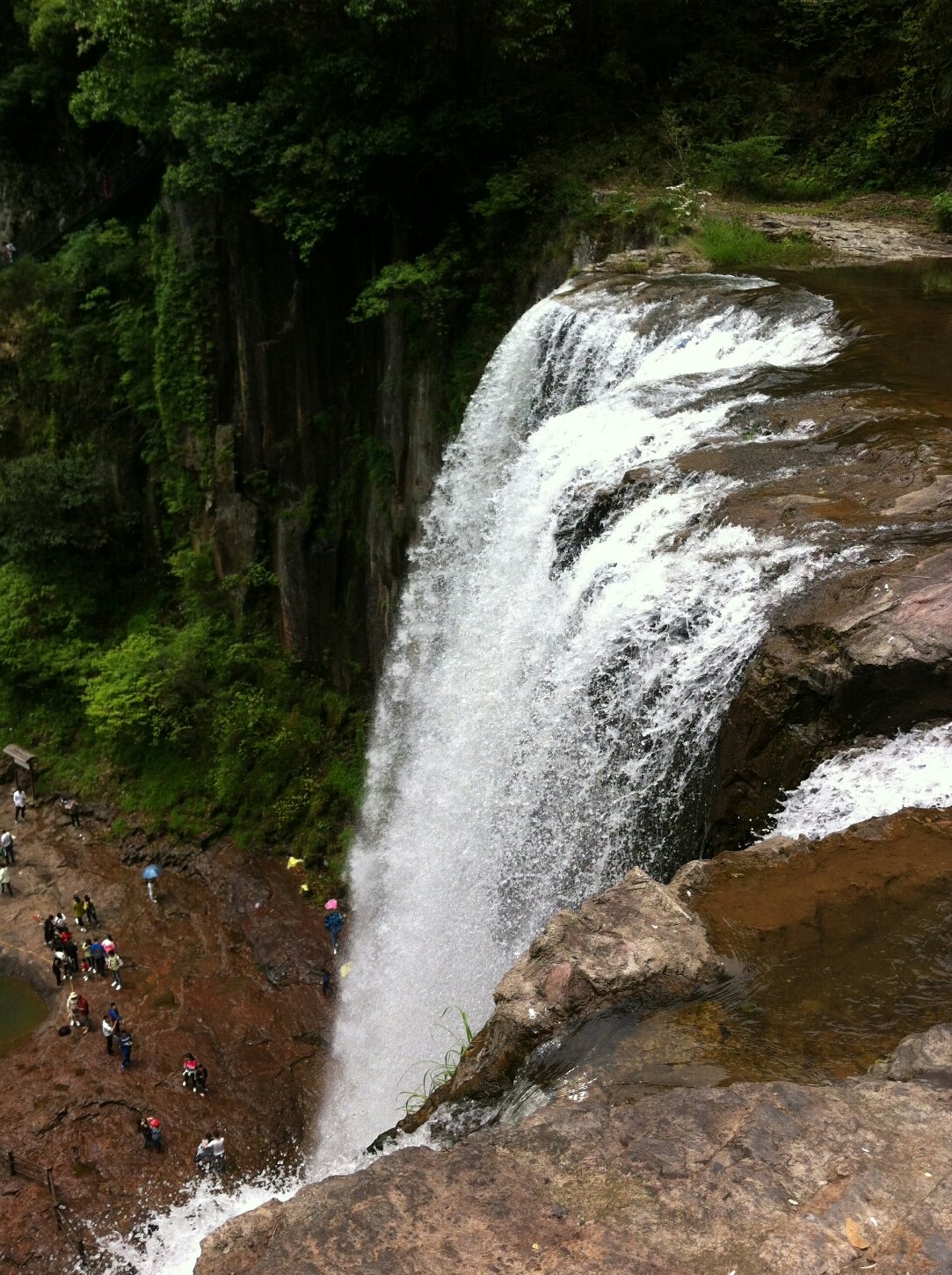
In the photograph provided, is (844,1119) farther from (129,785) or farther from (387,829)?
(129,785)

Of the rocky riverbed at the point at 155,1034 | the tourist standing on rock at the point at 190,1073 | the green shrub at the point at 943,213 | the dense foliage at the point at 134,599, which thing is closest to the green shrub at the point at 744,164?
the green shrub at the point at 943,213

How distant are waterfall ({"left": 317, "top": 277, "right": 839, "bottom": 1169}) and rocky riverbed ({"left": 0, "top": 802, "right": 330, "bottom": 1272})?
1.21 metres

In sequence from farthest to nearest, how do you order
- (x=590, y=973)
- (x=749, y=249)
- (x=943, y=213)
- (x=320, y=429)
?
(x=320, y=429) → (x=943, y=213) → (x=749, y=249) → (x=590, y=973)

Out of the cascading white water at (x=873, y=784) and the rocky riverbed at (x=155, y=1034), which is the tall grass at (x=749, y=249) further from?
the rocky riverbed at (x=155, y=1034)

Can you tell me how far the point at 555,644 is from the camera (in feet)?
27.7

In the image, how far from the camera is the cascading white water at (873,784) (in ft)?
18.5

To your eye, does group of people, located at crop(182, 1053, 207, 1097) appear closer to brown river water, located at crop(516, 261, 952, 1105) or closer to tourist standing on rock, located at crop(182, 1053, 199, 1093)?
tourist standing on rock, located at crop(182, 1053, 199, 1093)

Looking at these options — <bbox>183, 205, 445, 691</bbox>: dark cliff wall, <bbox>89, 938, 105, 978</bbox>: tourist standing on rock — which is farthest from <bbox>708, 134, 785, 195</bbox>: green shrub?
<bbox>89, 938, 105, 978</bbox>: tourist standing on rock

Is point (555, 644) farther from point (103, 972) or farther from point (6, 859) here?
point (6, 859)

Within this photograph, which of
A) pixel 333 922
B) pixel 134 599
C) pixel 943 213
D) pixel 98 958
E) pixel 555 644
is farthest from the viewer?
pixel 134 599

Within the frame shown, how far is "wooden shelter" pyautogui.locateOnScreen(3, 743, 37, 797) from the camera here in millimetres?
19812

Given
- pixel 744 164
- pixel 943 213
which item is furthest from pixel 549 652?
pixel 744 164

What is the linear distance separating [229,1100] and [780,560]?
11.0m

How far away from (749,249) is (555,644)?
292 inches
